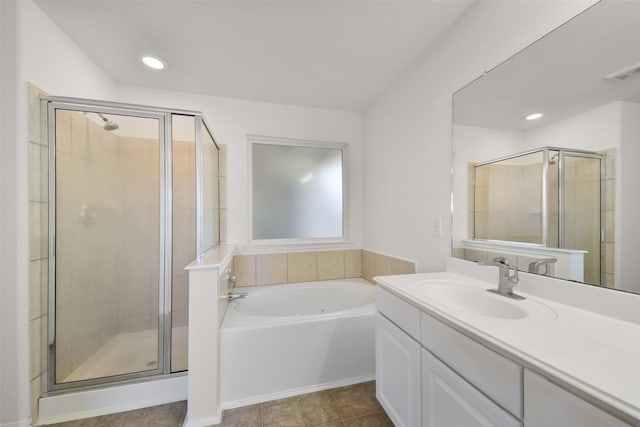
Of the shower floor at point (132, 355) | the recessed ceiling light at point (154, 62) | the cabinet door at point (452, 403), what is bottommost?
the shower floor at point (132, 355)

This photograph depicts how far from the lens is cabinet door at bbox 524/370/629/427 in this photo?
48 centimetres

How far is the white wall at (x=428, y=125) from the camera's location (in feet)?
3.76

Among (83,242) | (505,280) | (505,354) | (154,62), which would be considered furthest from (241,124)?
(505,354)

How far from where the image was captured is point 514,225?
119 centimetres

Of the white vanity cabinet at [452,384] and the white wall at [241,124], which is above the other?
the white wall at [241,124]

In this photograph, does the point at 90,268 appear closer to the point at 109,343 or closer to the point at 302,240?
the point at 109,343

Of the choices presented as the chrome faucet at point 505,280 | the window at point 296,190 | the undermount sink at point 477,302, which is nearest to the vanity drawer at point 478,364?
the undermount sink at point 477,302

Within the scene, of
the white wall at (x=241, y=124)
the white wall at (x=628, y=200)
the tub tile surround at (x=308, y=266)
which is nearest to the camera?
the white wall at (x=628, y=200)

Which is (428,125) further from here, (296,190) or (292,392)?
(292,392)

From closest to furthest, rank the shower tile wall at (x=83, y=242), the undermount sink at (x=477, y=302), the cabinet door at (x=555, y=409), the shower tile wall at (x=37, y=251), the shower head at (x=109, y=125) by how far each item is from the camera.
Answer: the cabinet door at (x=555, y=409) → the undermount sink at (x=477, y=302) → the shower tile wall at (x=37, y=251) → the shower tile wall at (x=83, y=242) → the shower head at (x=109, y=125)

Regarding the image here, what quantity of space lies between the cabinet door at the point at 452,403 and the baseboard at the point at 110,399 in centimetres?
152

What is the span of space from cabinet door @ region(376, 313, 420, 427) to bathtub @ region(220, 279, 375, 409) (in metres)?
0.38

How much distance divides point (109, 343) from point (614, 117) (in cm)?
293

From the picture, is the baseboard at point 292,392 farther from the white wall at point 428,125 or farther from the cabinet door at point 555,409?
the cabinet door at point 555,409
